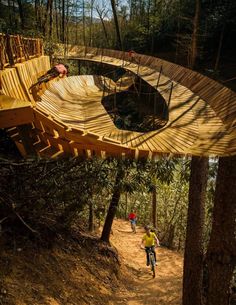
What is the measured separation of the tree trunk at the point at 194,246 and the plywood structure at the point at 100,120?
1.53 m

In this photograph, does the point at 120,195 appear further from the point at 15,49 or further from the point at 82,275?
the point at 15,49

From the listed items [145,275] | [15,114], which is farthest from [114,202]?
[15,114]

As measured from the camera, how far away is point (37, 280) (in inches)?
280

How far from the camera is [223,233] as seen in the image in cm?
582

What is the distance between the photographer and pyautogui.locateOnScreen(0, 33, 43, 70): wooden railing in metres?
6.27

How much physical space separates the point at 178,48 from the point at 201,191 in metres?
17.1

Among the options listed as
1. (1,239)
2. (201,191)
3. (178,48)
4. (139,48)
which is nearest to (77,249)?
(1,239)

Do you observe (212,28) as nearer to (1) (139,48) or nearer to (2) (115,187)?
(1) (139,48)

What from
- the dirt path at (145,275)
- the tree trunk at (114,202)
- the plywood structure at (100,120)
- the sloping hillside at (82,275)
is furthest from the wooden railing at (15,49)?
the dirt path at (145,275)

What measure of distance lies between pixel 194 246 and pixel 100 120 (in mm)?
3662

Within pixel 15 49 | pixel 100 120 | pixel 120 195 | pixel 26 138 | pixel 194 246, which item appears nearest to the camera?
pixel 26 138

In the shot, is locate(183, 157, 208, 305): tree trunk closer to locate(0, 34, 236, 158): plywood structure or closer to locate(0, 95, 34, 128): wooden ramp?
locate(0, 34, 236, 158): plywood structure

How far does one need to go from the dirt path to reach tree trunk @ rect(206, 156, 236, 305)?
153 inches

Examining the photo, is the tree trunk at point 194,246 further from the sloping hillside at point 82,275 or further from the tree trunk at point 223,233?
the sloping hillside at point 82,275
